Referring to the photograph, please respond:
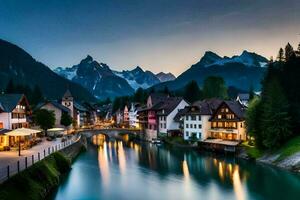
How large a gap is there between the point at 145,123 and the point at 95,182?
3336 inches

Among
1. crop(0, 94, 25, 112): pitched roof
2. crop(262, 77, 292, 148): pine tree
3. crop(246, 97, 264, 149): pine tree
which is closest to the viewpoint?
crop(0, 94, 25, 112): pitched roof

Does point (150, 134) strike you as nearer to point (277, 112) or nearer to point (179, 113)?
point (179, 113)

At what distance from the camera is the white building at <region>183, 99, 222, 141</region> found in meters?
101

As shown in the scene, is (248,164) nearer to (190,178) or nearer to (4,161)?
(190,178)

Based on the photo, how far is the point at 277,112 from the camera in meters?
71.1

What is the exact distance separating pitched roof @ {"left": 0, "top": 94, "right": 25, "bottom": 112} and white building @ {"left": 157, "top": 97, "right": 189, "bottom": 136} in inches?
2116

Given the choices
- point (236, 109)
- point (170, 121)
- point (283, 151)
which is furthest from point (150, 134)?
point (283, 151)

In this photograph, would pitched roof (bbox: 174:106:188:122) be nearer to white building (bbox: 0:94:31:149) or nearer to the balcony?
the balcony

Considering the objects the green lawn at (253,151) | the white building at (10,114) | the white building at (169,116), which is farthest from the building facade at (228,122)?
the white building at (10,114)

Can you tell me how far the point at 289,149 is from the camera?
66.4m

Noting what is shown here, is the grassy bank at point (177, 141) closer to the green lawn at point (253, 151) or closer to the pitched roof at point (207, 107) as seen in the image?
the pitched roof at point (207, 107)

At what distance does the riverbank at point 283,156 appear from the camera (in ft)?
202

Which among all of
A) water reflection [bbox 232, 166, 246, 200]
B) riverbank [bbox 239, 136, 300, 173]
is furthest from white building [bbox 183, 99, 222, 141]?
water reflection [bbox 232, 166, 246, 200]

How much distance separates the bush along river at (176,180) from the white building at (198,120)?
1992 cm
